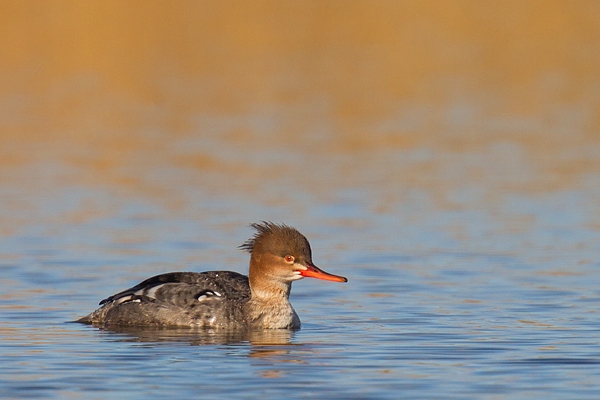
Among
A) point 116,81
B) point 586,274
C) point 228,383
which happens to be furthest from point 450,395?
point 116,81

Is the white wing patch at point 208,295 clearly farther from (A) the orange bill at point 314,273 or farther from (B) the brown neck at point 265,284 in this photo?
(A) the orange bill at point 314,273

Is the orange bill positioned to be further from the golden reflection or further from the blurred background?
the golden reflection

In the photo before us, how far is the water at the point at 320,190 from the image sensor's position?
11.0 meters

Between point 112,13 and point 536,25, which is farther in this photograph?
point 536,25

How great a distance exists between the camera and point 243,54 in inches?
1657

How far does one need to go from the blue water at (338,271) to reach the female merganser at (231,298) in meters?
0.23

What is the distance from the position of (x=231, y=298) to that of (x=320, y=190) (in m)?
8.87

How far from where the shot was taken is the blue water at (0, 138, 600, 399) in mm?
10406

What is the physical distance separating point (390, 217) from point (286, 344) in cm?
763

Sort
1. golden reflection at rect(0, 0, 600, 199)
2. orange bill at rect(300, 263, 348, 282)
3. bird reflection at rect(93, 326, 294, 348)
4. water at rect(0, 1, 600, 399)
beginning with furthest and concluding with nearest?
golden reflection at rect(0, 0, 600, 199) → orange bill at rect(300, 263, 348, 282) → bird reflection at rect(93, 326, 294, 348) → water at rect(0, 1, 600, 399)

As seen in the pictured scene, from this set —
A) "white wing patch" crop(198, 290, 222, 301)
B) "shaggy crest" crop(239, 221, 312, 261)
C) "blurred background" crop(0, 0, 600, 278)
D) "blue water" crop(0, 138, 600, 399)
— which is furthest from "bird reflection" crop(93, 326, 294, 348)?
"blurred background" crop(0, 0, 600, 278)

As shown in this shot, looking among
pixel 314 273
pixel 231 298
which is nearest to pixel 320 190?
pixel 231 298

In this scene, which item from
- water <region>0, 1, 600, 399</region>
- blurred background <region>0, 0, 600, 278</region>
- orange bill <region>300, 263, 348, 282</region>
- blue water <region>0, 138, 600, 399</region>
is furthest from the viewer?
blurred background <region>0, 0, 600, 278</region>

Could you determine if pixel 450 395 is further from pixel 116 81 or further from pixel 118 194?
pixel 116 81
